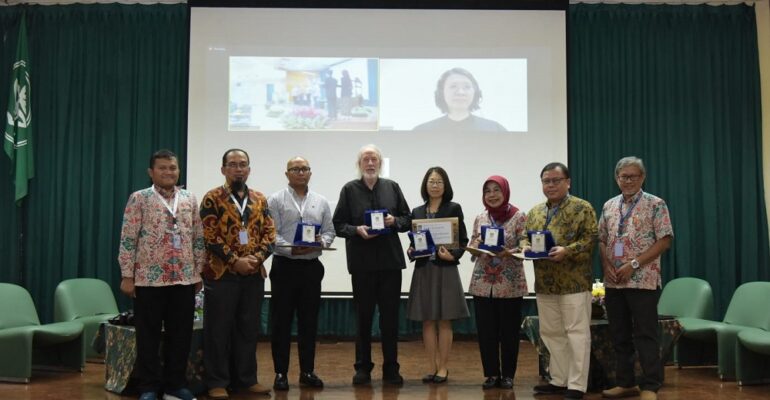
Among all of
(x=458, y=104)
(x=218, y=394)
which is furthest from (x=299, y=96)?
(x=218, y=394)

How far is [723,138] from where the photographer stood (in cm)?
766

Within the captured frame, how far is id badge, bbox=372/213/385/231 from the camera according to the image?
15.7ft

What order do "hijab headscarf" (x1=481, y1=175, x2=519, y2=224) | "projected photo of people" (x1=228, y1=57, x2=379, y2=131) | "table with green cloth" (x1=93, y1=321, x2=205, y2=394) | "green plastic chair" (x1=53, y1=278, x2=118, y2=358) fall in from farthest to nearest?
"projected photo of people" (x1=228, y1=57, x2=379, y2=131) < "green plastic chair" (x1=53, y1=278, x2=118, y2=358) < "hijab headscarf" (x1=481, y1=175, x2=519, y2=224) < "table with green cloth" (x1=93, y1=321, x2=205, y2=394)

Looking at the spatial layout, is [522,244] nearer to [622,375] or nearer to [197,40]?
[622,375]

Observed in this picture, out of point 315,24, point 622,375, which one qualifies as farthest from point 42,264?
point 622,375

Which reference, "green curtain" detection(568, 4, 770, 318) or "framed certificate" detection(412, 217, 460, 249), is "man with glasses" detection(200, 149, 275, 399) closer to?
"framed certificate" detection(412, 217, 460, 249)

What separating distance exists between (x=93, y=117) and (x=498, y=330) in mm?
5048

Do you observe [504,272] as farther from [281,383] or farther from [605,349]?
A: [281,383]

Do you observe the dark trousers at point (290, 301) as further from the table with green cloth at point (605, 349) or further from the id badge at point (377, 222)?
the table with green cloth at point (605, 349)

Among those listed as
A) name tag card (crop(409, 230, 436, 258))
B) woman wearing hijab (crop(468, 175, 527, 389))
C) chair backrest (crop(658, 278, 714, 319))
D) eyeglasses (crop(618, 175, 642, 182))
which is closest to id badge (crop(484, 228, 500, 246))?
woman wearing hijab (crop(468, 175, 527, 389))

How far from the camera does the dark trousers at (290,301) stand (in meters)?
4.77

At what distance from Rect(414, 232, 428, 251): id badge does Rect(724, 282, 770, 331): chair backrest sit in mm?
2791

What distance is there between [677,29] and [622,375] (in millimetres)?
4596

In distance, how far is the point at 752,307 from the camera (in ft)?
18.7
